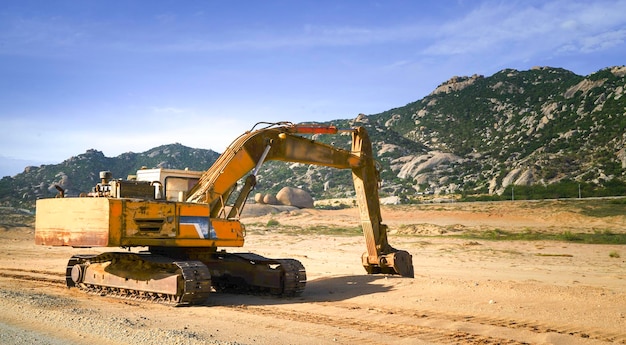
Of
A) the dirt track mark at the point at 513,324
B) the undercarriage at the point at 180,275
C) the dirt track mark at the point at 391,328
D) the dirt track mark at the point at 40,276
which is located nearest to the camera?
the dirt track mark at the point at 391,328

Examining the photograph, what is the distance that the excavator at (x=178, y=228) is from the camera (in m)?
12.6

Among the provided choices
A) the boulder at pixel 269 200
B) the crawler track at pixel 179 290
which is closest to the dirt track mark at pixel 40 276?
the crawler track at pixel 179 290

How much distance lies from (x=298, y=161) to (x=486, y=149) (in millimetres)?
79672

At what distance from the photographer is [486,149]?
90562mm

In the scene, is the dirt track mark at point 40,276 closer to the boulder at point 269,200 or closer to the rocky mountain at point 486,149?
the rocky mountain at point 486,149

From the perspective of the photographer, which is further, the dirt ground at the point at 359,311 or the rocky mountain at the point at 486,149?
the rocky mountain at the point at 486,149

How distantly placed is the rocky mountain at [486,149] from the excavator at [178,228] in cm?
4965

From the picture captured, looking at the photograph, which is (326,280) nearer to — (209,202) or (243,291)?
(243,291)

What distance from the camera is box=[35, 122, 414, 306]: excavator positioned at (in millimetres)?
12586

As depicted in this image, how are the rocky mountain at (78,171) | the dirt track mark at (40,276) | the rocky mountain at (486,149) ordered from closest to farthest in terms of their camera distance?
1. the dirt track mark at (40,276)
2. the rocky mountain at (486,149)
3. the rocky mountain at (78,171)

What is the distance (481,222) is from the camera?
154 ft

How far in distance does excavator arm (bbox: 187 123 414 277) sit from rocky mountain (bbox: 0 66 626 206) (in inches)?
1808

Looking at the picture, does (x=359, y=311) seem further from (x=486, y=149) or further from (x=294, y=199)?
(x=486, y=149)

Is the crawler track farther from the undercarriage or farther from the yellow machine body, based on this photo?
the yellow machine body
